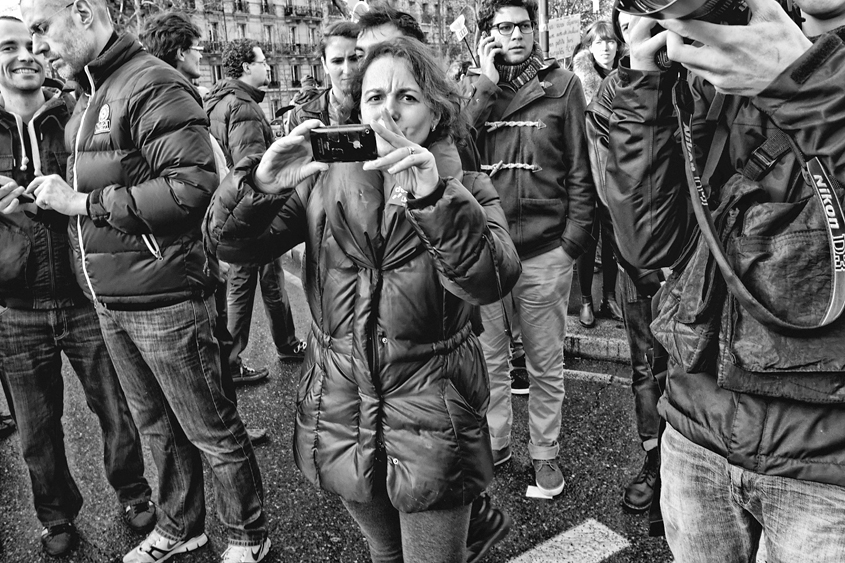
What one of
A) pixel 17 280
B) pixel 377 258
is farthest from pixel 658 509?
pixel 17 280

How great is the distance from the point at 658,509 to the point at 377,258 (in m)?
1.16

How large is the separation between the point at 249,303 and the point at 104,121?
258cm

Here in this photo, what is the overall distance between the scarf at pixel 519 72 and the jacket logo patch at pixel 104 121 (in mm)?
1847

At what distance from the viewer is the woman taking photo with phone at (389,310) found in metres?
1.91

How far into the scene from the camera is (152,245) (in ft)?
9.04

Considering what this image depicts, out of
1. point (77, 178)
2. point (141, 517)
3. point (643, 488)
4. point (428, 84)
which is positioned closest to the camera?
point (428, 84)

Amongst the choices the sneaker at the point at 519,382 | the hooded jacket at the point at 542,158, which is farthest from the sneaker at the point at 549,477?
the sneaker at the point at 519,382

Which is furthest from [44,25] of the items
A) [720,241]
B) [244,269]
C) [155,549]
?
[720,241]

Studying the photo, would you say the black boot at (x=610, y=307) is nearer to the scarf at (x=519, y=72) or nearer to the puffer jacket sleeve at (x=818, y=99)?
the scarf at (x=519, y=72)

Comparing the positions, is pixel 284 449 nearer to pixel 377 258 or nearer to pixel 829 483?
pixel 377 258

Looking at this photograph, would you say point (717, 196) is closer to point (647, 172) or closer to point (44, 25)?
point (647, 172)

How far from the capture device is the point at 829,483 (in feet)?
4.56

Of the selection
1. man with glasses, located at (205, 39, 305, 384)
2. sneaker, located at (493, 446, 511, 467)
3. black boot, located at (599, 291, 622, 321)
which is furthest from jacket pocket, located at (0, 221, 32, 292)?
black boot, located at (599, 291, 622, 321)

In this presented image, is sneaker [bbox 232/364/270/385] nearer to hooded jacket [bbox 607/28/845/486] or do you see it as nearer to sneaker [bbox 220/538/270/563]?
sneaker [bbox 220/538/270/563]
